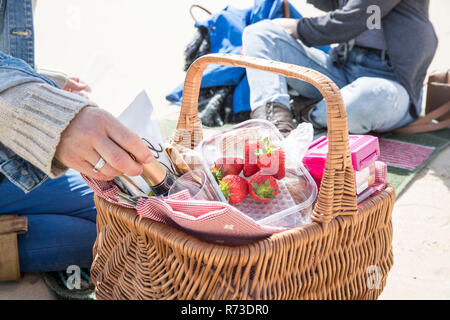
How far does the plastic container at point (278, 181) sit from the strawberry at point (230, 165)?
18 mm

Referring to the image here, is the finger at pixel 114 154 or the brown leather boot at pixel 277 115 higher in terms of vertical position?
the finger at pixel 114 154

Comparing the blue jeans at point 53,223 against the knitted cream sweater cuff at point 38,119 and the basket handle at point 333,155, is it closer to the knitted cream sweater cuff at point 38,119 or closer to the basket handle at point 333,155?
the knitted cream sweater cuff at point 38,119

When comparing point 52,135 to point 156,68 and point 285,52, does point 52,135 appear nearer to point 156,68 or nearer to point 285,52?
point 285,52

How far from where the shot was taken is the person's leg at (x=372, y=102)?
5.81ft

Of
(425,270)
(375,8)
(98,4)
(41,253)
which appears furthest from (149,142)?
(98,4)

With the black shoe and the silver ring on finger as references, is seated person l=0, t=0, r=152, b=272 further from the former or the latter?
the black shoe

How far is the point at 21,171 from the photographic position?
0.71 metres

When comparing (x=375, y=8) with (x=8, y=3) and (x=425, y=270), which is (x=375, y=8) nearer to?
(x=425, y=270)

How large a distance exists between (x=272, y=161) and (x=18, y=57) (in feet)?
2.00

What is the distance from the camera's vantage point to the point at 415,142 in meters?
1.91

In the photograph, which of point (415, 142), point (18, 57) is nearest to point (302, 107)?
point (415, 142)

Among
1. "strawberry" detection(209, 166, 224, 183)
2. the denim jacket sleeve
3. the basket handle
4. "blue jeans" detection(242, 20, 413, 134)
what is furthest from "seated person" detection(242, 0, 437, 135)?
the denim jacket sleeve

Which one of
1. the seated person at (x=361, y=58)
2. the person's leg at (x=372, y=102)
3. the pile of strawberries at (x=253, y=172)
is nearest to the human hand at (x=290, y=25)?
the seated person at (x=361, y=58)
